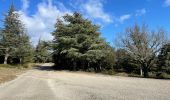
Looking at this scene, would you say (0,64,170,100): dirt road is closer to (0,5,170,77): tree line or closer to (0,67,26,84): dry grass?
(0,67,26,84): dry grass

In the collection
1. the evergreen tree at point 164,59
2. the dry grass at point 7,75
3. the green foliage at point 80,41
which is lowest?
the dry grass at point 7,75

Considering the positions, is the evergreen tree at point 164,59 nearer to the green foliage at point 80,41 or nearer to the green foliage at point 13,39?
the green foliage at point 80,41

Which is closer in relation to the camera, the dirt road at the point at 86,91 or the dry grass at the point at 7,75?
the dirt road at the point at 86,91

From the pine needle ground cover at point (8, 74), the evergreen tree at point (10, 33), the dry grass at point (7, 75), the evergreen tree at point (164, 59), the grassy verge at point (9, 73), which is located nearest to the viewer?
the dry grass at point (7, 75)

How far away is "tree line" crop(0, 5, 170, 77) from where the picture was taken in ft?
131

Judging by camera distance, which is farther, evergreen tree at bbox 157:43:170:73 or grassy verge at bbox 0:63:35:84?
evergreen tree at bbox 157:43:170:73

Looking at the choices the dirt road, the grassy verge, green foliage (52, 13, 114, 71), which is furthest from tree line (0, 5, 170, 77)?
the dirt road

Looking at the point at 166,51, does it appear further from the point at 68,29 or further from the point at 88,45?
the point at 68,29

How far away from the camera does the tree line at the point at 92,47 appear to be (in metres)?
39.9

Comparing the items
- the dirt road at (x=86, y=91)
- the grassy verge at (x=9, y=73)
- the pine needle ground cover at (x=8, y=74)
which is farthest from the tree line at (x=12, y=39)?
the dirt road at (x=86, y=91)

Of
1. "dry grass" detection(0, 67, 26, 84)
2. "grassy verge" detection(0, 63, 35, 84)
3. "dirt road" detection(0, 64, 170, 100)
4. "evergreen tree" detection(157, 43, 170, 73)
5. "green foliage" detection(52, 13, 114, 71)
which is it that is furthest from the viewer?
"green foliage" detection(52, 13, 114, 71)

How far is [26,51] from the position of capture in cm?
6338

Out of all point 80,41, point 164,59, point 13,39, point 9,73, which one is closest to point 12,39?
point 13,39

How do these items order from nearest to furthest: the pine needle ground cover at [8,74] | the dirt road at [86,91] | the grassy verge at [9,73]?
the dirt road at [86,91], the pine needle ground cover at [8,74], the grassy verge at [9,73]
